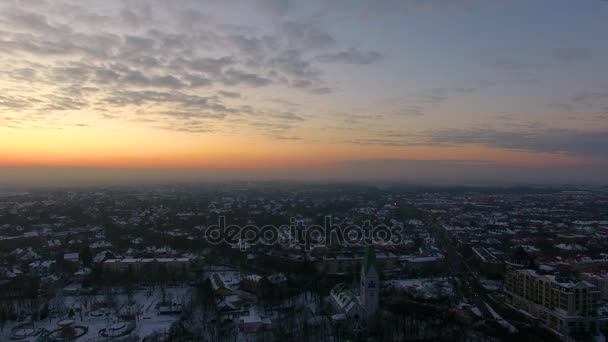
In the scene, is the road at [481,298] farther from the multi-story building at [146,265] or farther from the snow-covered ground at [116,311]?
the multi-story building at [146,265]

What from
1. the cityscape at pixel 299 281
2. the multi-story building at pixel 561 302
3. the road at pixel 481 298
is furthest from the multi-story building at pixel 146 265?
the multi-story building at pixel 561 302

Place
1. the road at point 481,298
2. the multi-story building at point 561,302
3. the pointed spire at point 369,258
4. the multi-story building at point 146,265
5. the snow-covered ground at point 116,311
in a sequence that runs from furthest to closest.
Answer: the multi-story building at point 146,265, the snow-covered ground at point 116,311, the pointed spire at point 369,258, the multi-story building at point 561,302, the road at point 481,298

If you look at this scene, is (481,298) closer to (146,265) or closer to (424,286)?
(424,286)

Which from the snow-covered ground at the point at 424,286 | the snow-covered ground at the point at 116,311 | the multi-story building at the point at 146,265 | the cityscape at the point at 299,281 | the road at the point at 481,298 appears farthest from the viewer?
the multi-story building at the point at 146,265

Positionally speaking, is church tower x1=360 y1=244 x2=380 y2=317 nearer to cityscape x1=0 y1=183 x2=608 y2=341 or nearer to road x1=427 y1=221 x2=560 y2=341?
cityscape x1=0 y1=183 x2=608 y2=341

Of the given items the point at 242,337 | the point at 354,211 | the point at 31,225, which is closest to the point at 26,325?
the point at 242,337
